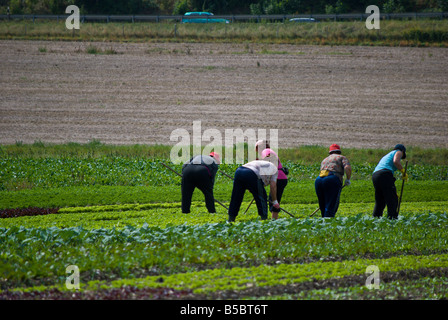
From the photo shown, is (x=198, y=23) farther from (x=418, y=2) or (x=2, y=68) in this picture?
(x=418, y=2)

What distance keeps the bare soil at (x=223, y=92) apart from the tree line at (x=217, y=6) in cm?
1522

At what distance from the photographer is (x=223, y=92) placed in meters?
37.1

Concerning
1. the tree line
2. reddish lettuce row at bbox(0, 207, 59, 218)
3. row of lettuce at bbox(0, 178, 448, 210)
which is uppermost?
the tree line

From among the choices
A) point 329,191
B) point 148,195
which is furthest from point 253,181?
point 148,195

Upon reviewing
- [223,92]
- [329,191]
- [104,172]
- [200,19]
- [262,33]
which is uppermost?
[200,19]

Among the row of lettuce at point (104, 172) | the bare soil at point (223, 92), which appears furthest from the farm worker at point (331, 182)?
the bare soil at point (223, 92)

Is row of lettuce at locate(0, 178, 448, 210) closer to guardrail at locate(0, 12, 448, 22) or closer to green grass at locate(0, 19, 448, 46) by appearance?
green grass at locate(0, 19, 448, 46)

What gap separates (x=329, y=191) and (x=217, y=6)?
51.0 meters

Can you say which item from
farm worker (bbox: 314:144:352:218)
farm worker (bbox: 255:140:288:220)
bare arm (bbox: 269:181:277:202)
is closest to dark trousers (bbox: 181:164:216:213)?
farm worker (bbox: 255:140:288:220)

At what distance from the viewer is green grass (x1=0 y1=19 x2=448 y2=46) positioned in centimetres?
4400

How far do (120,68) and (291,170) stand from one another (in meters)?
20.9

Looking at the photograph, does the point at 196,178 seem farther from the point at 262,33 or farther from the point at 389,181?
the point at 262,33

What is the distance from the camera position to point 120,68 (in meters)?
40.5

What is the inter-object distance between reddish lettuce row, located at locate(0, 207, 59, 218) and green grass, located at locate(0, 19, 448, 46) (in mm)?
30901
